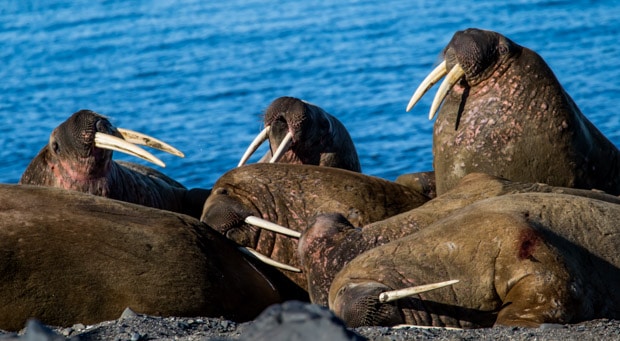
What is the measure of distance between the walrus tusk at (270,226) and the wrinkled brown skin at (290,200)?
71 mm

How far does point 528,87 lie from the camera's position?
705 cm

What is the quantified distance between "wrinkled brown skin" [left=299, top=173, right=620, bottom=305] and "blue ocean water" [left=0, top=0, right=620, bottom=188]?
6.45m

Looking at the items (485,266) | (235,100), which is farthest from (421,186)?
(235,100)

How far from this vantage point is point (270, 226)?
670cm

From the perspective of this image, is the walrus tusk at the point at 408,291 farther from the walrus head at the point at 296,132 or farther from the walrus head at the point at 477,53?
the walrus head at the point at 296,132

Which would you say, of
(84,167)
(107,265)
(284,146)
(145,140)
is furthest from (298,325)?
(284,146)

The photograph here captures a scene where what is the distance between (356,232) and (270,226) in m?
0.89

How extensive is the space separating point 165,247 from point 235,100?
1028cm

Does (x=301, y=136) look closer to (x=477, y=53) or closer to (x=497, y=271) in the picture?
(x=477, y=53)

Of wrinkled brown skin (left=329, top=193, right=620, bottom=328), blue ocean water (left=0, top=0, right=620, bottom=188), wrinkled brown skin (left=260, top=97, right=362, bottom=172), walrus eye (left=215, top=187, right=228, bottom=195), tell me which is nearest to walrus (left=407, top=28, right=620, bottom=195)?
wrinkled brown skin (left=260, top=97, right=362, bottom=172)

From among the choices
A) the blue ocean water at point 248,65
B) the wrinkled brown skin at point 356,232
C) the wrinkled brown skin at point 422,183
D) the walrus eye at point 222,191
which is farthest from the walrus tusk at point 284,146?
the blue ocean water at point 248,65

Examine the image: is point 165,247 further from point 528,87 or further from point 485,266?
point 528,87

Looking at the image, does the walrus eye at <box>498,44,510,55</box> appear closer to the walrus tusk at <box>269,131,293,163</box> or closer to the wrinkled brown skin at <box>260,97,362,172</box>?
the wrinkled brown skin at <box>260,97,362,172</box>

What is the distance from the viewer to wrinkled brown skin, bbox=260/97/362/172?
7.87 m
